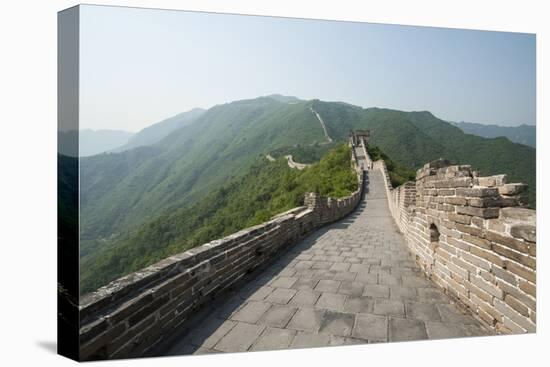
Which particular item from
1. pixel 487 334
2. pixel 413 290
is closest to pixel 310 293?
pixel 413 290

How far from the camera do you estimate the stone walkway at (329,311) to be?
229 cm

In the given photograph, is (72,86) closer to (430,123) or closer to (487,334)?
(487,334)

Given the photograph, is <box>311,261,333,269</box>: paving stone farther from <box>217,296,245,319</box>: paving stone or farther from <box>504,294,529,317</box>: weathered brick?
<box>504,294,529,317</box>: weathered brick

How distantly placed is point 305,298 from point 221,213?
27.0 m

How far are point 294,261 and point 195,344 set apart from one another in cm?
234

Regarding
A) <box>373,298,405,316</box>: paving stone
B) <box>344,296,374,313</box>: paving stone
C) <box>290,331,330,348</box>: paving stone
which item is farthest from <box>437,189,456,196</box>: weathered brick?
<box>290,331,330,348</box>: paving stone

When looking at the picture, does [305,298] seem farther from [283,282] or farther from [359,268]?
[359,268]

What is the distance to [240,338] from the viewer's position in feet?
7.51

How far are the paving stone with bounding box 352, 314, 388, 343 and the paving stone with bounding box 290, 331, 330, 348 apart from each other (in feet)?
0.78

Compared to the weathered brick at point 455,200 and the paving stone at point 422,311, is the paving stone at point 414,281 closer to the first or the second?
the paving stone at point 422,311

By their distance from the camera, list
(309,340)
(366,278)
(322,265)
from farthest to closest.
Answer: (322,265), (366,278), (309,340)

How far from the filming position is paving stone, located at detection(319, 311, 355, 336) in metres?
2.37

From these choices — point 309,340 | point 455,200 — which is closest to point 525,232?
point 455,200

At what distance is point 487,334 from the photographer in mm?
2424
